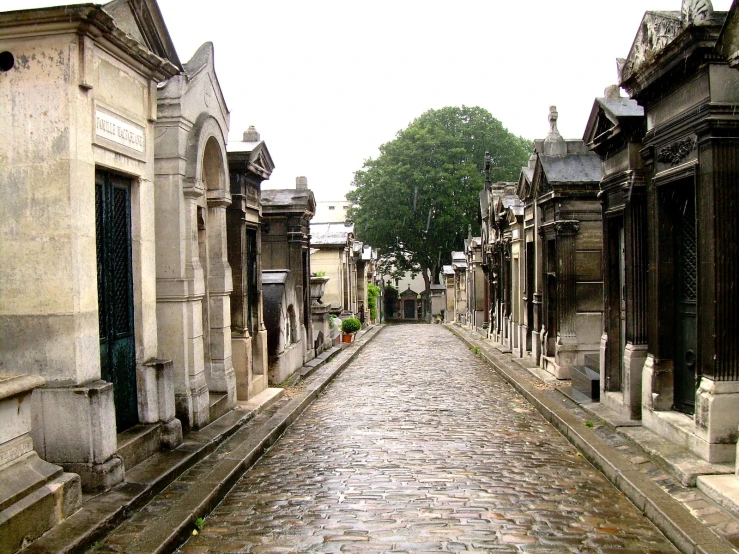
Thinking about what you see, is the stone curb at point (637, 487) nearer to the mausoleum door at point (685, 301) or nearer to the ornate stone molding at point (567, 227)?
the mausoleum door at point (685, 301)

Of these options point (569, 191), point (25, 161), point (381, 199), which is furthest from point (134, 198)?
point (381, 199)

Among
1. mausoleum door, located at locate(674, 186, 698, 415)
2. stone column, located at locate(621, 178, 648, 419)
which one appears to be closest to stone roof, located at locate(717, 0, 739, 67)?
mausoleum door, located at locate(674, 186, 698, 415)

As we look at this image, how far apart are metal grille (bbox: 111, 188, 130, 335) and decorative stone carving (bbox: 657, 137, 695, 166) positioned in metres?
5.48

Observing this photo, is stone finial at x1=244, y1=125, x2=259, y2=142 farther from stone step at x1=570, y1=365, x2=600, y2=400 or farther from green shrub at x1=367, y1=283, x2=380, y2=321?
green shrub at x1=367, y1=283, x2=380, y2=321

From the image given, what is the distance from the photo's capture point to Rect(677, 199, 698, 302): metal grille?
7160 millimetres

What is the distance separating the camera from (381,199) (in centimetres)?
4381

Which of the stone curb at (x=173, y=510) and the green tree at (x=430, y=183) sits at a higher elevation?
the green tree at (x=430, y=183)

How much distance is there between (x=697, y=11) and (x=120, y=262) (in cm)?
584

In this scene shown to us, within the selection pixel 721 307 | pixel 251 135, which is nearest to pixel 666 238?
pixel 721 307

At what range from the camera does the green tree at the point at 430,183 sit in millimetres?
42719

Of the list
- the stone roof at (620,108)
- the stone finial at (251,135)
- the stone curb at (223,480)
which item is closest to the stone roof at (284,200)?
the stone finial at (251,135)

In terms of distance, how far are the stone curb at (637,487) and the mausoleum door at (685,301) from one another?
989 millimetres

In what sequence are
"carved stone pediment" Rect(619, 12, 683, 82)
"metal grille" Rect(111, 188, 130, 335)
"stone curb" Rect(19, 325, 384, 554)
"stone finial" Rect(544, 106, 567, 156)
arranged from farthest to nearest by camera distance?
"stone finial" Rect(544, 106, 567, 156) → "carved stone pediment" Rect(619, 12, 683, 82) → "metal grille" Rect(111, 188, 130, 335) → "stone curb" Rect(19, 325, 384, 554)

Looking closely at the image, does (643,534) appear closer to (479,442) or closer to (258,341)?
(479,442)
